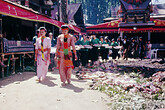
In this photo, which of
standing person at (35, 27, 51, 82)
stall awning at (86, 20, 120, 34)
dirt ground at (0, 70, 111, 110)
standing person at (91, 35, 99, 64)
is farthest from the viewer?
stall awning at (86, 20, 120, 34)

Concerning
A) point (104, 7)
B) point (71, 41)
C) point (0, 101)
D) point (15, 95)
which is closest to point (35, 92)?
point (15, 95)

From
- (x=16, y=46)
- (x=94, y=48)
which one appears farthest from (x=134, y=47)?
(x=16, y=46)

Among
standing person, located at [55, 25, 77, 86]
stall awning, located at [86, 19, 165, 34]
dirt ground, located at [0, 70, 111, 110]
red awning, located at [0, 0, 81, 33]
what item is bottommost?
dirt ground, located at [0, 70, 111, 110]

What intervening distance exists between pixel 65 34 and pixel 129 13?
14.9 metres

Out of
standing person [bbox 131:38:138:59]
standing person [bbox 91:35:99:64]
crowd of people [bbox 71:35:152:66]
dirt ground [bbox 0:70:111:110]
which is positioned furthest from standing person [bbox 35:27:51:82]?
standing person [bbox 131:38:138:59]

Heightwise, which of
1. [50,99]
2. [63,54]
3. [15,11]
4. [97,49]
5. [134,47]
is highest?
[15,11]

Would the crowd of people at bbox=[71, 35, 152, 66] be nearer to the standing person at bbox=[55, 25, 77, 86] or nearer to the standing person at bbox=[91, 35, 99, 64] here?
the standing person at bbox=[91, 35, 99, 64]

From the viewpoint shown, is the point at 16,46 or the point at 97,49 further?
the point at 97,49

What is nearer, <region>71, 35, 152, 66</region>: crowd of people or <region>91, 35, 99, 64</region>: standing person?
<region>71, 35, 152, 66</region>: crowd of people

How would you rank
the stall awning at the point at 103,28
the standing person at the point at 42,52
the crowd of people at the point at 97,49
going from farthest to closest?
1. the stall awning at the point at 103,28
2. the crowd of people at the point at 97,49
3. the standing person at the point at 42,52

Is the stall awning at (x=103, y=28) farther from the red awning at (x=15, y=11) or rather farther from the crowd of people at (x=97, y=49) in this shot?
the red awning at (x=15, y=11)

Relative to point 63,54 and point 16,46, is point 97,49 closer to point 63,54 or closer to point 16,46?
point 16,46

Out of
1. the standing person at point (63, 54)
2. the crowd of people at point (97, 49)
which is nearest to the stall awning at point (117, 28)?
the crowd of people at point (97, 49)

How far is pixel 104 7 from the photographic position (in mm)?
47312
